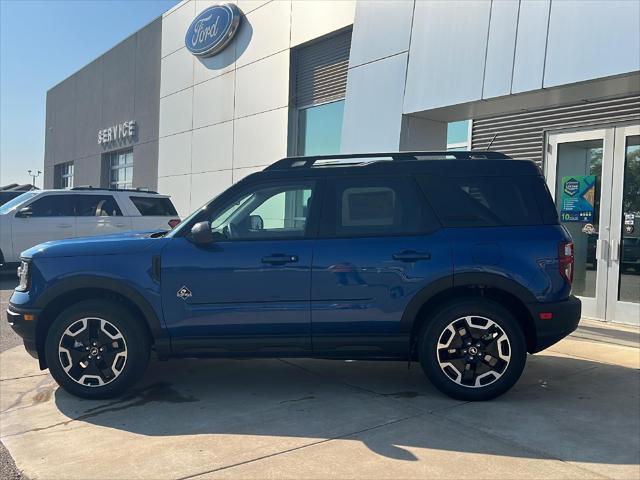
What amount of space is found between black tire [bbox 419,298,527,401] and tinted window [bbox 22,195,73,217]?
363 inches

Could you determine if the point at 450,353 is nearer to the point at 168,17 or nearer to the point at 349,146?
the point at 349,146

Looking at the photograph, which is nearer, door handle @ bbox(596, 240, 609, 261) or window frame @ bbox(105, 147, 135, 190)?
door handle @ bbox(596, 240, 609, 261)

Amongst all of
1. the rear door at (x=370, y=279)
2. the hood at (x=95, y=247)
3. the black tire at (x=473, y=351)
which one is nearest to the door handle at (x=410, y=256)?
the rear door at (x=370, y=279)

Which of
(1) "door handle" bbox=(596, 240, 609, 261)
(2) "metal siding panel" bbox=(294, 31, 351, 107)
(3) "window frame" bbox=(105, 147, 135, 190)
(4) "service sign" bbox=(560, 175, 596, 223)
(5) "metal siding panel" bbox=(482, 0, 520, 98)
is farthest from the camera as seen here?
(3) "window frame" bbox=(105, 147, 135, 190)

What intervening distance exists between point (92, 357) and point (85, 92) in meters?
26.1

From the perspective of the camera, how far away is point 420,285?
4.49 m

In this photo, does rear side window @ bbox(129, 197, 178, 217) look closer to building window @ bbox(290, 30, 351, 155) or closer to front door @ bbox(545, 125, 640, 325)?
building window @ bbox(290, 30, 351, 155)

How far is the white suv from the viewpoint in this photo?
1130cm

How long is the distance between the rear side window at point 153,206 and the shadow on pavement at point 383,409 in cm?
675

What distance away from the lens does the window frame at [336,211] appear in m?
4.57

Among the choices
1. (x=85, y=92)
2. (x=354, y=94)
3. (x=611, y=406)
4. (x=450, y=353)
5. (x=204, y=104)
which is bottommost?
(x=611, y=406)

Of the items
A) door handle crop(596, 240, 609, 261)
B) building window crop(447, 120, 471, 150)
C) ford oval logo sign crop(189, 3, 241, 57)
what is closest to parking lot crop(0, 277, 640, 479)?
door handle crop(596, 240, 609, 261)

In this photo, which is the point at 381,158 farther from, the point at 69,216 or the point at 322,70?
the point at 322,70

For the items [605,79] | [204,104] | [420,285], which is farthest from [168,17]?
[420,285]
